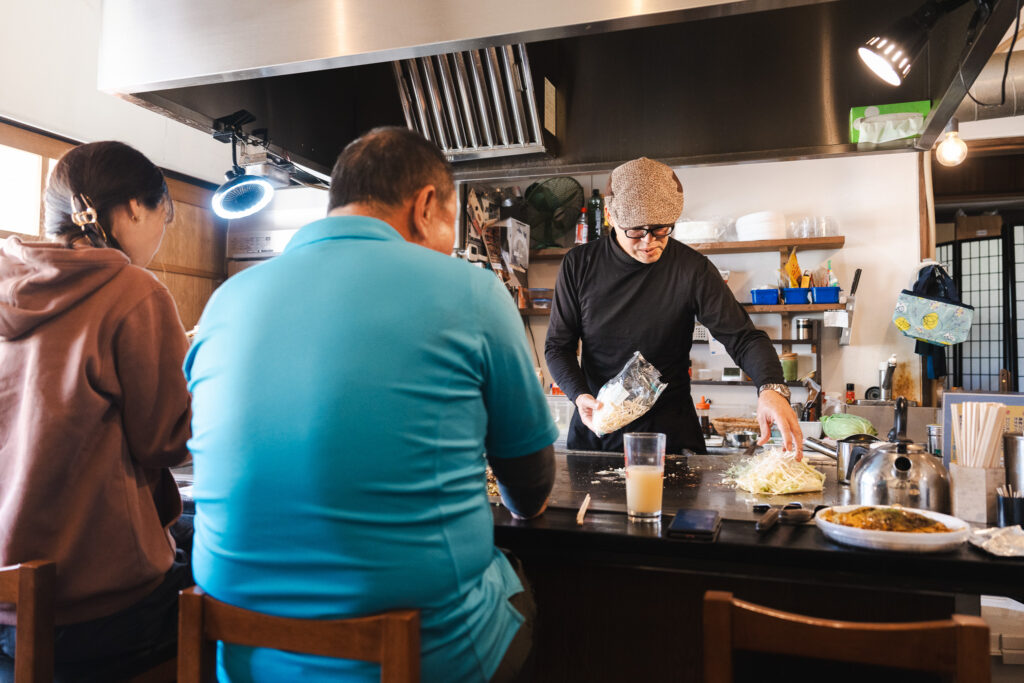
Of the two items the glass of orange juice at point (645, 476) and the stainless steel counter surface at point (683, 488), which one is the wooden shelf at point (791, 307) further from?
the glass of orange juice at point (645, 476)

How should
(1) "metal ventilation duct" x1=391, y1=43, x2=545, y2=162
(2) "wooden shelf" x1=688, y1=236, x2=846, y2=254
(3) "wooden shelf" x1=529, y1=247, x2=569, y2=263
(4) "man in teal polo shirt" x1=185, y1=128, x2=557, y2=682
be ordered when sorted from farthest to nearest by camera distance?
(3) "wooden shelf" x1=529, y1=247, x2=569, y2=263
(2) "wooden shelf" x1=688, y1=236, x2=846, y2=254
(1) "metal ventilation duct" x1=391, y1=43, x2=545, y2=162
(4) "man in teal polo shirt" x1=185, y1=128, x2=557, y2=682

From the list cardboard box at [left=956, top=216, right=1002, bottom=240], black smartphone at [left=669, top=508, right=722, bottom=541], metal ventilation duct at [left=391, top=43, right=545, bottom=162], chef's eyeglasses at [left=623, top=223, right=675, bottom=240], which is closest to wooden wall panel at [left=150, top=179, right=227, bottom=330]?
metal ventilation duct at [left=391, top=43, right=545, bottom=162]

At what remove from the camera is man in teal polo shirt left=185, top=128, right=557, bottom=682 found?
3.21 ft

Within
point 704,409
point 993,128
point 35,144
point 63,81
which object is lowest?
point 704,409

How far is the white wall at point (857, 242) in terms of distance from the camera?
4.70 meters

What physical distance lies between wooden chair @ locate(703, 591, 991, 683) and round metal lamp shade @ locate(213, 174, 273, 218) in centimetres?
202

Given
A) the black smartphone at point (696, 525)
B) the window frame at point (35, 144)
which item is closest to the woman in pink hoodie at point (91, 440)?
the black smartphone at point (696, 525)

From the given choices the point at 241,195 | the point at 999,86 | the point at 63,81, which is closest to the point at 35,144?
the point at 63,81

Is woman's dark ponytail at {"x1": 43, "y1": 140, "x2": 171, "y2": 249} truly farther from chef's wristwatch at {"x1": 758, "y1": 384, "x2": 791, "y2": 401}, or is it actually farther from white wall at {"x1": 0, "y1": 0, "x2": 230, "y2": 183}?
white wall at {"x1": 0, "y1": 0, "x2": 230, "y2": 183}

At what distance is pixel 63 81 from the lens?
4.28 metres

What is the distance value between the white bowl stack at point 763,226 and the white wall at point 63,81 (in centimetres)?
420

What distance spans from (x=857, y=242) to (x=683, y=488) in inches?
150

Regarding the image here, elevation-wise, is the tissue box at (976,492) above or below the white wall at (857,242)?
below

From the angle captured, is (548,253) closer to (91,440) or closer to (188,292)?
(188,292)
